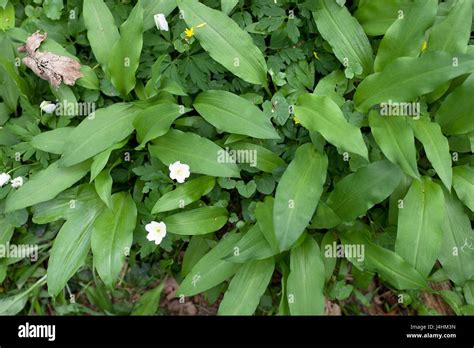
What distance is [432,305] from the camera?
3.07 m

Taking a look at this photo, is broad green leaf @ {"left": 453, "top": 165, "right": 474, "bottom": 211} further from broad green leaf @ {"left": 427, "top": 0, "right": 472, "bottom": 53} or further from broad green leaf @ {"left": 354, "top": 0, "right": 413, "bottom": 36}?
broad green leaf @ {"left": 354, "top": 0, "right": 413, "bottom": 36}

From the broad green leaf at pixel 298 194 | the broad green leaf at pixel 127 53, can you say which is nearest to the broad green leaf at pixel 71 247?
the broad green leaf at pixel 127 53

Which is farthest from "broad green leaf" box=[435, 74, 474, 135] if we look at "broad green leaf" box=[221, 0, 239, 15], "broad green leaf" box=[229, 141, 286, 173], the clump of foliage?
"broad green leaf" box=[221, 0, 239, 15]

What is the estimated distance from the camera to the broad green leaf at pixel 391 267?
252cm

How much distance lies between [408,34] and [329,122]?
0.68 metres

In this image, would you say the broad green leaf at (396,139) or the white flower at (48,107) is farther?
the white flower at (48,107)

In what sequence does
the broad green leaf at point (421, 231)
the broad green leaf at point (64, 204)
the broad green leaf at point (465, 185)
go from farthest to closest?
the broad green leaf at point (64, 204), the broad green leaf at point (465, 185), the broad green leaf at point (421, 231)

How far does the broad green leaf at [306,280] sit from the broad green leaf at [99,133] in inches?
48.1

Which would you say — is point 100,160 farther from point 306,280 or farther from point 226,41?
point 306,280

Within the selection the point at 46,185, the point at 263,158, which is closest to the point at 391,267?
the point at 263,158

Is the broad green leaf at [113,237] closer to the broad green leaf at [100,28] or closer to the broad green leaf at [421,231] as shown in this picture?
the broad green leaf at [100,28]

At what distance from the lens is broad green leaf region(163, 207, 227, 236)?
9.05 ft

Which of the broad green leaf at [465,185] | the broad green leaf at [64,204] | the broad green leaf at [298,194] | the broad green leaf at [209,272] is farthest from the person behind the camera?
the broad green leaf at [64,204]

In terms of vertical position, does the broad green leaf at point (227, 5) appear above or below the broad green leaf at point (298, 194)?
above
